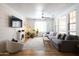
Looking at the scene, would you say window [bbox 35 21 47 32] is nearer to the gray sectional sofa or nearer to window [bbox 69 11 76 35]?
the gray sectional sofa

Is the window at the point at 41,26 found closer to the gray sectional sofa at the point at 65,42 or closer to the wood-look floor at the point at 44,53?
the gray sectional sofa at the point at 65,42

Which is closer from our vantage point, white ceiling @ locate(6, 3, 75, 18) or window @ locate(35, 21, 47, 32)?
white ceiling @ locate(6, 3, 75, 18)

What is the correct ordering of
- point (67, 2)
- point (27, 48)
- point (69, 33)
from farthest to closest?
point (69, 33) < point (27, 48) < point (67, 2)

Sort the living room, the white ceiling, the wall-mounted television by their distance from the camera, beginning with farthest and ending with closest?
the wall-mounted television
the living room
the white ceiling

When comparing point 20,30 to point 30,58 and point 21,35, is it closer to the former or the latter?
point 21,35

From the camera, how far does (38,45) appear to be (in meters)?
4.09

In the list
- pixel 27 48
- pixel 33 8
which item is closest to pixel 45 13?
pixel 33 8

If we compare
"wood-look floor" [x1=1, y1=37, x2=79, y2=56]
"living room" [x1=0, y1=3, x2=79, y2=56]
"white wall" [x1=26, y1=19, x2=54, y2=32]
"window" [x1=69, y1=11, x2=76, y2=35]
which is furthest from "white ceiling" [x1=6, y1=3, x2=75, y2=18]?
"wood-look floor" [x1=1, y1=37, x2=79, y2=56]

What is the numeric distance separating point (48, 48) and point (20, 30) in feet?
3.40

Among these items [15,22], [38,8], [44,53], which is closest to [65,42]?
[44,53]

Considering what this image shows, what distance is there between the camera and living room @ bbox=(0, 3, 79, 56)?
12.8 ft

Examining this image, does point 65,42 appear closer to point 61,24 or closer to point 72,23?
point 61,24

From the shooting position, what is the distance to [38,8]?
13.4ft

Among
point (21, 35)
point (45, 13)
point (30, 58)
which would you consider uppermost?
point (45, 13)
